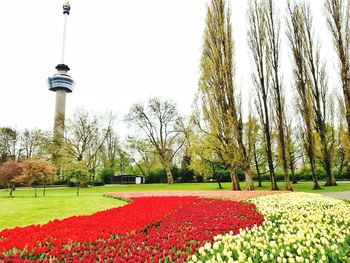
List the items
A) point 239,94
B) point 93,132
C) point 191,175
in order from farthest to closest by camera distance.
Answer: point 191,175 → point 93,132 → point 239,94

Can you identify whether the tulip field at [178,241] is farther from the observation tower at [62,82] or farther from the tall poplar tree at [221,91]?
the observation tower at [62,82]

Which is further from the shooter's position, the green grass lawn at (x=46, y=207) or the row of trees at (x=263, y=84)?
the row of trees at (x=263, y=84)

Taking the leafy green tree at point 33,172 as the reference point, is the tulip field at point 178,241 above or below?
Result: below

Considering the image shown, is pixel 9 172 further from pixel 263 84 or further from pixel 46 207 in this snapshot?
pixel 263 84

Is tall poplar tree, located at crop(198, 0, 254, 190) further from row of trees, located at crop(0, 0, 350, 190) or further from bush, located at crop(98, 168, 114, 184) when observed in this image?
bush, located at crop(98, 168, 114, 184)

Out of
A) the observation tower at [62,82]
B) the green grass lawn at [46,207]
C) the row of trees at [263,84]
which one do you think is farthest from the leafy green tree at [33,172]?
the observation tower at [62,82]

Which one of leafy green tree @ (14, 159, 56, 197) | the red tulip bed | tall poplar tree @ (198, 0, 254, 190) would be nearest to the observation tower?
leafy green tree @ (14, 159, 56, 197)

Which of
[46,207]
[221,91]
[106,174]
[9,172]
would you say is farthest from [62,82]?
[46,207]

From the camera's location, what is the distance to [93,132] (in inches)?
1759

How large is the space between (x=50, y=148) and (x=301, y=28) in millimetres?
38066

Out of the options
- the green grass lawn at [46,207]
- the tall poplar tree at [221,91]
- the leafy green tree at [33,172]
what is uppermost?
the tall poplar tree at [221,91]

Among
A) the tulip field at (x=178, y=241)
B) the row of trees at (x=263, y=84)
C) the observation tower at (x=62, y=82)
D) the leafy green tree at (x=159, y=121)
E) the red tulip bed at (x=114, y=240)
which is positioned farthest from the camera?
the observation tower at (x=62, y=82)

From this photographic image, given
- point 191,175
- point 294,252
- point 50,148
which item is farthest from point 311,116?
point 50,148

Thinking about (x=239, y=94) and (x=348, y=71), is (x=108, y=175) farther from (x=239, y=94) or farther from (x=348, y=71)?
(x=348, y=71)
